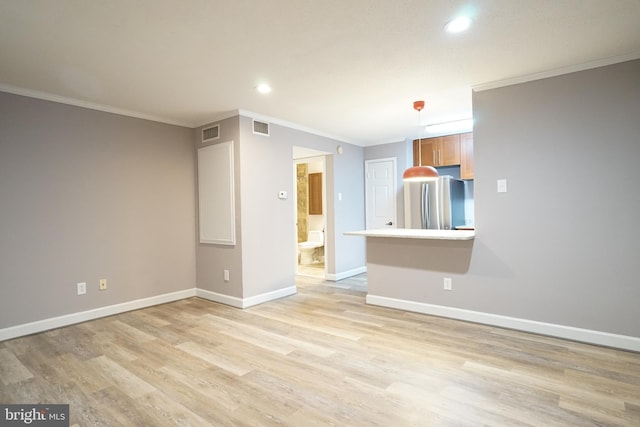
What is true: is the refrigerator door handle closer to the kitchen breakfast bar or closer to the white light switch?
the kitchen breakfast bar

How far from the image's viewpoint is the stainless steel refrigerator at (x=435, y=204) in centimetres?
501

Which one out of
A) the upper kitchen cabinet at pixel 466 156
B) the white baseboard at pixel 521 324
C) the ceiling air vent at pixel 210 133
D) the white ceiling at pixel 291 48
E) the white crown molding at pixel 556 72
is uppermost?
the white ceiling at pixel 291 48

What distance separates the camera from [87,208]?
3.68 m

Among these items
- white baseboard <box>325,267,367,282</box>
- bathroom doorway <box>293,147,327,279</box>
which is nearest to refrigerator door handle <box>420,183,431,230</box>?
white baseboard <box>325,267,367,282</box>

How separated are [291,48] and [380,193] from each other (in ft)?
12.6

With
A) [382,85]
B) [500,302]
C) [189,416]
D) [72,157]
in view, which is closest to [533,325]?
[500,302]

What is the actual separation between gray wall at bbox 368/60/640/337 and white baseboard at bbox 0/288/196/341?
343cm

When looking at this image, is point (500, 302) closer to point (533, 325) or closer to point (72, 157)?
point (533, 325)

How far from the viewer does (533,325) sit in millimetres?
3088

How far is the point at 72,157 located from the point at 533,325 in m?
4.96

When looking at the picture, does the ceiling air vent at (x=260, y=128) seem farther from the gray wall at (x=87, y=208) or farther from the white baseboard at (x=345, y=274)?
the white baseboard at (x=345, y=274)

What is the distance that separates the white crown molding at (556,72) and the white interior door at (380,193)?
2.60 m

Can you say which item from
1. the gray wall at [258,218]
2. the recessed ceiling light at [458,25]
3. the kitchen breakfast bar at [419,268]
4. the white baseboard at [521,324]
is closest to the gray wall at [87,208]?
the gray wall at [258,218]

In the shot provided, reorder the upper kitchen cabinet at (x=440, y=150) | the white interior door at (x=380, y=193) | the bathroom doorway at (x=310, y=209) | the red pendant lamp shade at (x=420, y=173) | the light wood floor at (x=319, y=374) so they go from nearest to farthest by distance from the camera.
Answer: the light wood floor at (x=319, y=374), the red pendant lamp shade at (x=420, y=173), the upper kitchen cabinet at (x=440, y=150), the white interior door at (x=380, y=193), the bathroom doorway at (x=310, y=209)
